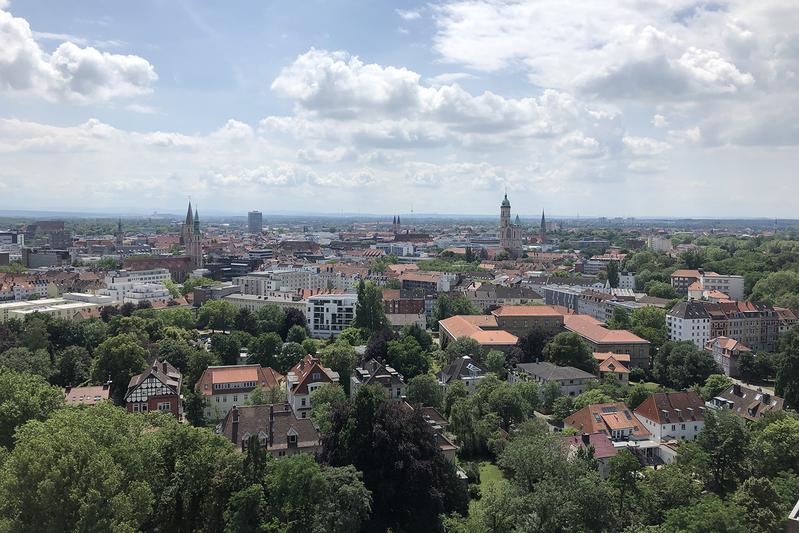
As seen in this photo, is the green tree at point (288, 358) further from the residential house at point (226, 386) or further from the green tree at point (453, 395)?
the green tree at point (453, 395)

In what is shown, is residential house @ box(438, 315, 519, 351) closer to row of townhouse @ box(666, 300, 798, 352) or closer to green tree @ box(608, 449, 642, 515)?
row of townhouse @ box(666, 300, 798, 352)

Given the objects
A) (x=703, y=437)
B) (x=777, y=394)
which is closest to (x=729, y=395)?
(x=777, y=394)

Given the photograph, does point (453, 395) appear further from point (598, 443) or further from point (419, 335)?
point (419, 335)

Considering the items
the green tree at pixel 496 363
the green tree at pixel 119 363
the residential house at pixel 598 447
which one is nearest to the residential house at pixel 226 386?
the green tree at pixel 119 363

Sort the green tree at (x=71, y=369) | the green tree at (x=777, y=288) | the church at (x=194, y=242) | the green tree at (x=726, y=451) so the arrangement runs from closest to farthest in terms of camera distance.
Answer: the green tree at (x=726, y=451) → the green tree at (x=71, y=369) → the green tree at (x=777, y=288) → the church at (x=194, y=242)

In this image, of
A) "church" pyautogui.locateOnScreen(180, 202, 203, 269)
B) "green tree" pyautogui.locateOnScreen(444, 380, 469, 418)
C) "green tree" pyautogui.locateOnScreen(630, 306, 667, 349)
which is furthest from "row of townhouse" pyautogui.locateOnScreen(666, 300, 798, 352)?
"church" pyautogui.locateOnScreen(180, 202, 203, 269)

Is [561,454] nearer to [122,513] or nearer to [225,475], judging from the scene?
[225,475]
